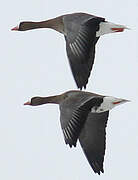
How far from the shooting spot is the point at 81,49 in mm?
21172

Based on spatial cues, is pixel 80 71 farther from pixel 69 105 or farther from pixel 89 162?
pixel 89 162

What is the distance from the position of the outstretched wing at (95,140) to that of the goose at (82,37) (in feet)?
6.47

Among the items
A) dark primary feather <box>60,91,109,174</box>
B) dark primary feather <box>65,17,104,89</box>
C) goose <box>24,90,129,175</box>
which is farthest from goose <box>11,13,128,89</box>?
dark primary feather <box>60,91,109,174</box>

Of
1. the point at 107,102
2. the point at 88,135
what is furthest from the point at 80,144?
the point at 107,102

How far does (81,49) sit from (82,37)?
259 millimetres

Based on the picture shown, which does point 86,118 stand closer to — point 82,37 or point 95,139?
point 82,37

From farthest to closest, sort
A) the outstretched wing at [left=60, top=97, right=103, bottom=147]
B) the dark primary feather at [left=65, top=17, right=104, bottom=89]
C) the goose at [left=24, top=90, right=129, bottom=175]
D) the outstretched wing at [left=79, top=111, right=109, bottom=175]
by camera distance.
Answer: the outstretched wing at [left=79, top=111, right=109, bottom=175], the dark primary feather at [left=65, top=17, right=104, bottom=89], the goose at [left=24, top=90, right=129, bottom=175], the outstretched wing at [left=60, top=97, right=103, bottom=147]

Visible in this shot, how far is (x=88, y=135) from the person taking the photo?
78.4 ft

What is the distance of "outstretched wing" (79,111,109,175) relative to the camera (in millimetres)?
23531

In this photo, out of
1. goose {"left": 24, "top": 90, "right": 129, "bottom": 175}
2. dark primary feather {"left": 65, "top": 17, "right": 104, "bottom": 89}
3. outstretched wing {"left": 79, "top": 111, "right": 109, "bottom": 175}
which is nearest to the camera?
goose {"left": 24, "top": 90, "right": 129, "bottom": 175}

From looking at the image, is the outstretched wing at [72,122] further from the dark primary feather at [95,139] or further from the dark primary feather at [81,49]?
A: the dark primary feather at [95,139]

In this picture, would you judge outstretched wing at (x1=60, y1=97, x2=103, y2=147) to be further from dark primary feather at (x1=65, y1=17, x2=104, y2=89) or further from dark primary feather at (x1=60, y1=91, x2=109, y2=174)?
dark primary feather at (x1=60, y1=91, x2=109, y2=174)

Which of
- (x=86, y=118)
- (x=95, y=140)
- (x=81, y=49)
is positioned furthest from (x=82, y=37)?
(x=95, y=140)

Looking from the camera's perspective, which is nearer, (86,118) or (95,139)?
(86,118)
